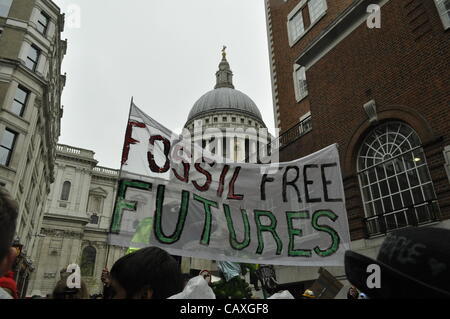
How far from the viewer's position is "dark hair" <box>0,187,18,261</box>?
1.61 meters

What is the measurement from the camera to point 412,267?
1443 millimetres

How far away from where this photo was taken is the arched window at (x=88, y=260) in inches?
1975

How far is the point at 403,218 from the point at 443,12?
6720 millimetres

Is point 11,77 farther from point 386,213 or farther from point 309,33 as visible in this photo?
point 386,213

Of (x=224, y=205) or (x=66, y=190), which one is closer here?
(x=224, y=205)

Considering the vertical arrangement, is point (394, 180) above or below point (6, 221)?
above

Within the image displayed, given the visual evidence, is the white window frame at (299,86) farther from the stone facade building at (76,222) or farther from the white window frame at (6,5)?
the stone facade building at (76,222)

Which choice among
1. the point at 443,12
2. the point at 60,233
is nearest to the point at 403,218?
the point at 443,12

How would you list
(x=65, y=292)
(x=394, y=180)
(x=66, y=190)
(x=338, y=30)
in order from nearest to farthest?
(x=65, y=292) < (x=394, y=180) < (x=338, y=30) < (x=66, y=190)

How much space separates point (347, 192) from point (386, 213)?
1.58 m

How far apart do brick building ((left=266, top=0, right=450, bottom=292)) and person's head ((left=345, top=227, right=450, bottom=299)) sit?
347 inches

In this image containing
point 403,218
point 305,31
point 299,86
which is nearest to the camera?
Answer: point 403,218

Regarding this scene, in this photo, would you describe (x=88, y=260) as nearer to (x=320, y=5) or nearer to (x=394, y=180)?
(x=320, y=5)

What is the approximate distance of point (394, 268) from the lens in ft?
4.94
